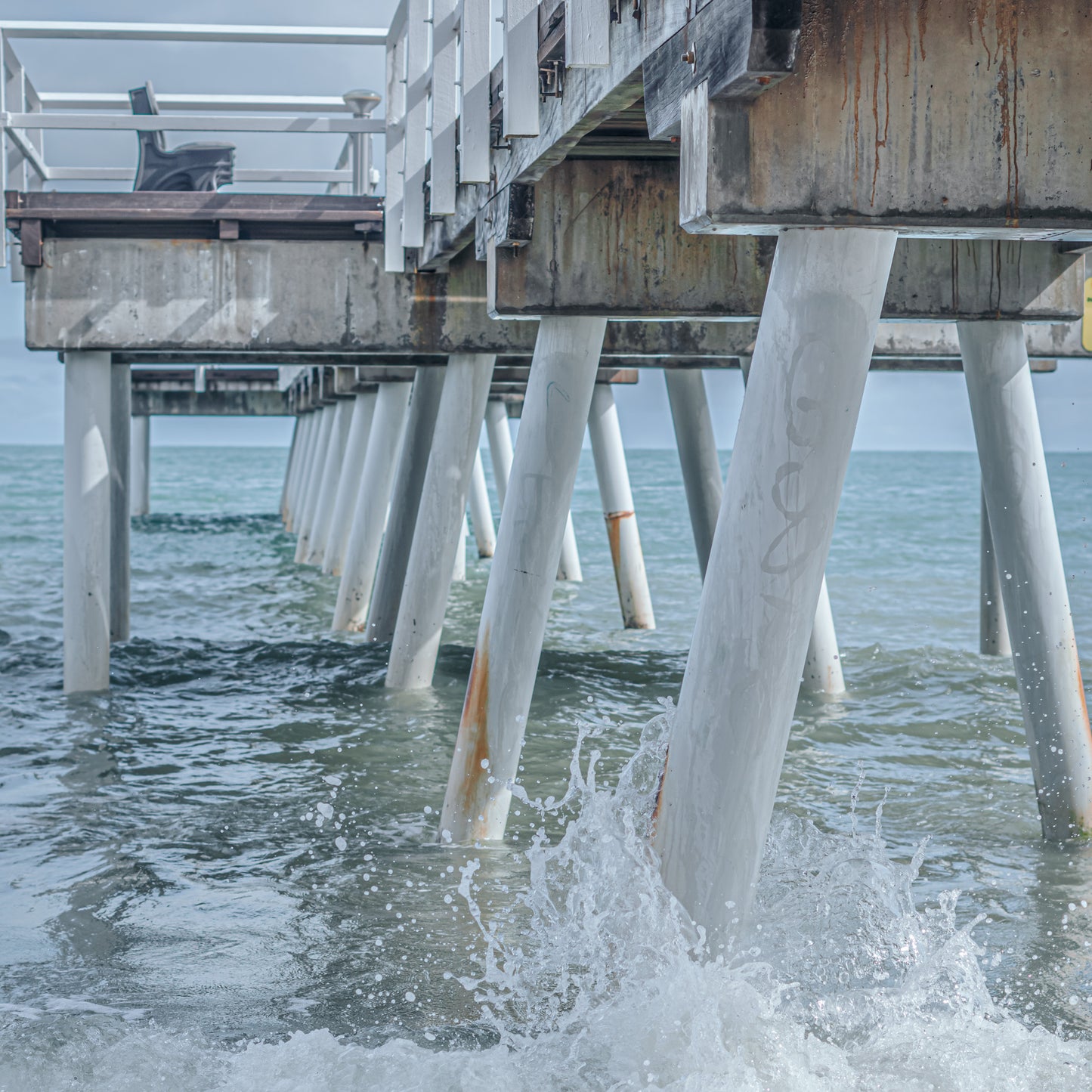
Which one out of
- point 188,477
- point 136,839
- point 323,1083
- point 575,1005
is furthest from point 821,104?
point 188,477

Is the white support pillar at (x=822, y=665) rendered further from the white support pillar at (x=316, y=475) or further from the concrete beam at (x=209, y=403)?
the concrete beam at (x=209, y=403)

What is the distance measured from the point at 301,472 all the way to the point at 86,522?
2469 cm

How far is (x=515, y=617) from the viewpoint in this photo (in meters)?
Answer: 6.88

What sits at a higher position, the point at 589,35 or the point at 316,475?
the point at 589,35

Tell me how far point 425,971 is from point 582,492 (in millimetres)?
89619

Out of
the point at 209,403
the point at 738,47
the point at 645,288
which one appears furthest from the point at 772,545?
the point at 209,403

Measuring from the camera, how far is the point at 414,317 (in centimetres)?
1002

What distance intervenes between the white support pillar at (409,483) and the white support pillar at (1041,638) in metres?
6.68

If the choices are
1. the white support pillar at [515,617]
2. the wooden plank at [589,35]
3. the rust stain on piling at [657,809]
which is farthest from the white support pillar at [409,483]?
the rust stain on piling at [657,809]

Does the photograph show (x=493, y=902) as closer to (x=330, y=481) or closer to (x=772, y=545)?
(x=772, y=545)

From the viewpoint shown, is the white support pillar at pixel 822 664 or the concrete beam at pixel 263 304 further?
the white support pillar at pixel 822 664

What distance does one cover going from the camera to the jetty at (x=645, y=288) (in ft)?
12.9

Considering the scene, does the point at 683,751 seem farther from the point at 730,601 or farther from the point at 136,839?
the point at 136,839

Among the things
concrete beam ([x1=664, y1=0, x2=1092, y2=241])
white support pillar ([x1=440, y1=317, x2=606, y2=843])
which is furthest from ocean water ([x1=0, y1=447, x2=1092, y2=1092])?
concrete beam ([x1=664, y1=0, x2=1092, y2=241])
